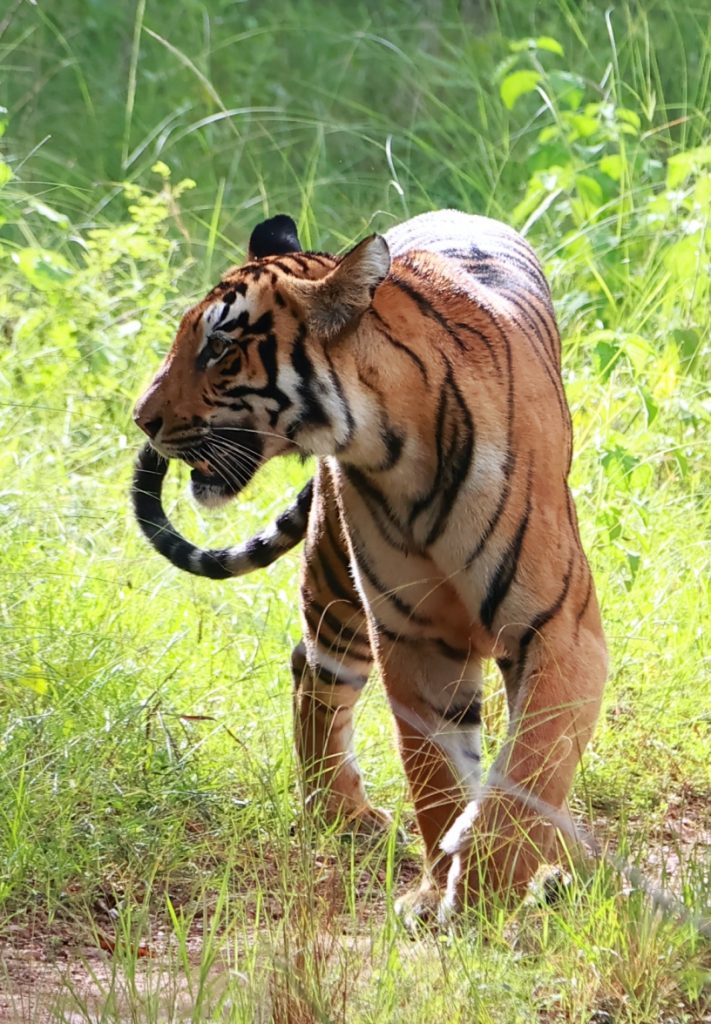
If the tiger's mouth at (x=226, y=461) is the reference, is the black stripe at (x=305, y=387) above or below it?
above

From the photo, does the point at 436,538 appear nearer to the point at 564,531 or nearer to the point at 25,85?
the point at 564,531

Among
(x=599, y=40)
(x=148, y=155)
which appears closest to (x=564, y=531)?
(x=148, y=155)

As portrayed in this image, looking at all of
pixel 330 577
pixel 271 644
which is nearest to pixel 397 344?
pixel 330 577

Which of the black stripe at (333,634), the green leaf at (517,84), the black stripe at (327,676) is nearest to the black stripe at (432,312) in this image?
the black stripe at (333,634)

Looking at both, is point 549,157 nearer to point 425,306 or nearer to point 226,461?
point 425,306

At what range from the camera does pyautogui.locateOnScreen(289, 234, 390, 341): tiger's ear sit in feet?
9.15

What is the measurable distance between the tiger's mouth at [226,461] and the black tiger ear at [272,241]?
0.41 metres

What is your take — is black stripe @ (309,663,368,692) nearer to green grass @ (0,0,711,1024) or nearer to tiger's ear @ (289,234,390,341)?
green grass @ (0,0,711,1024)

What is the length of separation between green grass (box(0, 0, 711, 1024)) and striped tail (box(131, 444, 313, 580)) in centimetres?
22

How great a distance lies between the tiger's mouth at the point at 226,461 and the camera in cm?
295

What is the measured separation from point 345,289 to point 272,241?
425 millimetres

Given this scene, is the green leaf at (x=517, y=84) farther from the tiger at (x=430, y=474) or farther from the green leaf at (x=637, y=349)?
the tiger at (x=430, y=474)

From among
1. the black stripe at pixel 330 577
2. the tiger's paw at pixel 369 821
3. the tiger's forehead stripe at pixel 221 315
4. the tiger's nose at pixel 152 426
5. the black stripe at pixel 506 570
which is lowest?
the tiger's paw at pixel 369 821

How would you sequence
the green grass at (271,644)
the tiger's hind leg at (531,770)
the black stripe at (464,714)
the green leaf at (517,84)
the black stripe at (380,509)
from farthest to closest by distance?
the green leaf at (517,84) → the black stripe at (464,714) → the black stripe at (380,509) → the tiger's hind leg at (531,770) → the green grass at (271,644)
